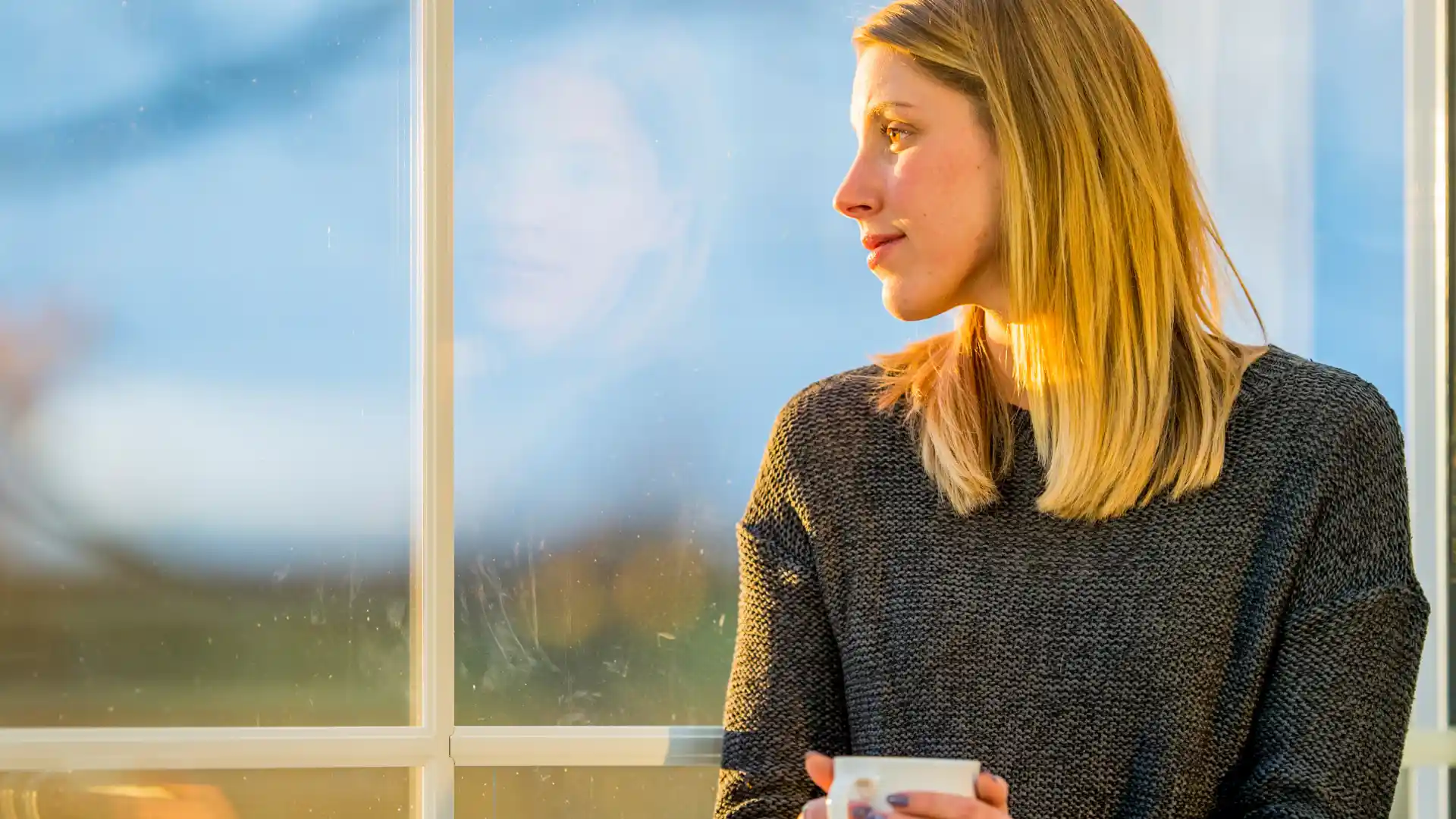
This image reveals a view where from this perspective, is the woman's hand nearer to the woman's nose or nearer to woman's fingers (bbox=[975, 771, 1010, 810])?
woman's fingers (bbox=[975, 771, 1010, 810])

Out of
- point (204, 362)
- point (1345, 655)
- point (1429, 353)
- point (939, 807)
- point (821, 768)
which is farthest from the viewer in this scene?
point (1429, 353)

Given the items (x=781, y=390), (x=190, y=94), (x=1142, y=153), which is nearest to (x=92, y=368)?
(x=190, y=94)

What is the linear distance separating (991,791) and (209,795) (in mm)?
882

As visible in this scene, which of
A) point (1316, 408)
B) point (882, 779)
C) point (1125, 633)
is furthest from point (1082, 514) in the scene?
point (882, 779)

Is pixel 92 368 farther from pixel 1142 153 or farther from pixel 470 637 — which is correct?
pixel 1142 153

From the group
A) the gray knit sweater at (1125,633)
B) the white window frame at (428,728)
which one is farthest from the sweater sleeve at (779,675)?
the white window frame at (428,728)

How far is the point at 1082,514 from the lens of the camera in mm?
1359

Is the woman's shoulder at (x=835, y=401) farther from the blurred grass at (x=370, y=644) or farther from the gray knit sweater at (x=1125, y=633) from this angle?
the blurred grass at (x=370, y=644)

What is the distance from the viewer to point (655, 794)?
162 centimetres

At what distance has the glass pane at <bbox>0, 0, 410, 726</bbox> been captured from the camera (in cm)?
156

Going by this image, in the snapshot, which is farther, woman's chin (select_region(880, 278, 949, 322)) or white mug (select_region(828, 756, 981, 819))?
woman's chin (select_region(880, 278, 949, 322))

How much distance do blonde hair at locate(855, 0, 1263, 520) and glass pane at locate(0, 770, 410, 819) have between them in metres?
0.68

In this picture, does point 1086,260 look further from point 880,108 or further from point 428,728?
point 428,728

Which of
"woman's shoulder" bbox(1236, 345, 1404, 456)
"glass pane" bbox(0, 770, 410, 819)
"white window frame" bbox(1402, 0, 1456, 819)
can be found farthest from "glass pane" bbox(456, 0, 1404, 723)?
"white window frame" bbox(1402, 0, 1456, 819)
